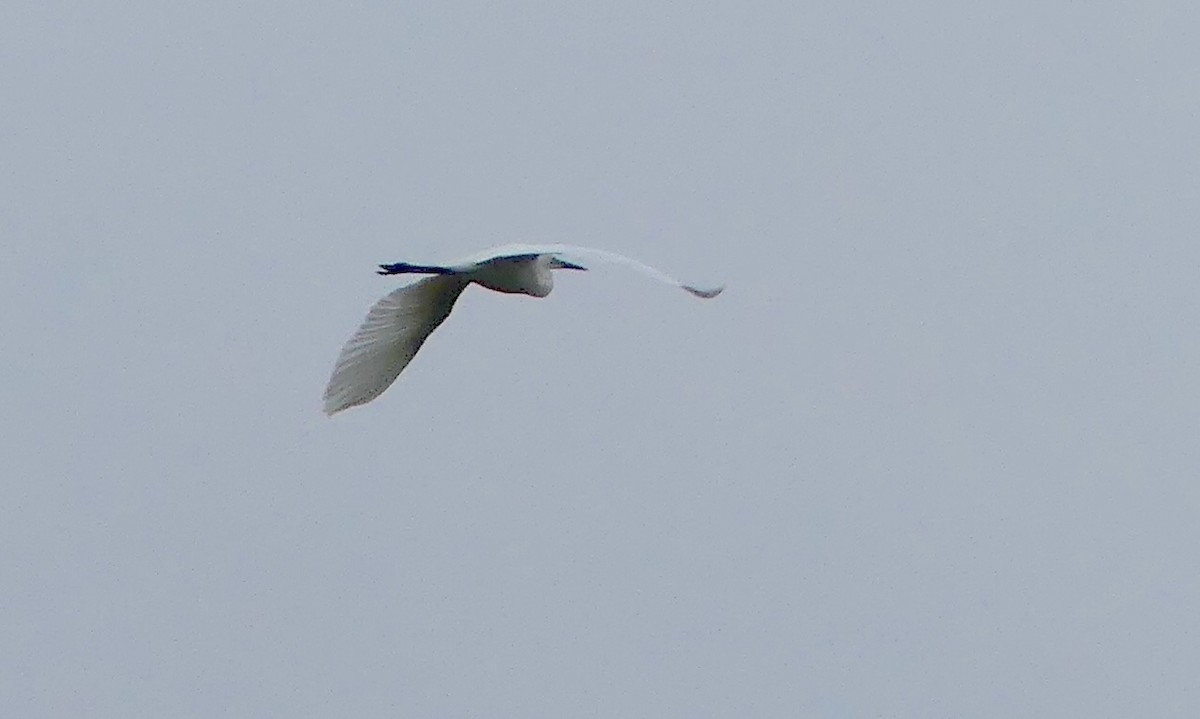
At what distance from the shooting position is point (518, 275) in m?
11.9

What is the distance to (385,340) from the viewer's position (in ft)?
41.0

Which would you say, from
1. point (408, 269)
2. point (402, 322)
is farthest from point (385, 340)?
point (408, 269)

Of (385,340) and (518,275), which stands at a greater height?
(518,275)

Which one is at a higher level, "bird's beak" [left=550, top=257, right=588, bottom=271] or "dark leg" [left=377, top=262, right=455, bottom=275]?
"bird's beak" [left=550, top=257, right=588, bottom=271]

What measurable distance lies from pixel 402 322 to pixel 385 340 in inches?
5.0

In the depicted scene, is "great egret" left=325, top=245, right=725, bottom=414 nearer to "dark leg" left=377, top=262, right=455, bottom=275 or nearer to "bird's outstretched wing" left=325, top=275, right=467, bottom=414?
"bird's outstretched wing" left=325, top=275, right=467, bottom=414

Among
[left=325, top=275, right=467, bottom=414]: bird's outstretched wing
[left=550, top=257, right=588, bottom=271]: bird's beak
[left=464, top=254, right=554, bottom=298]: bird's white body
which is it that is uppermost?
[left=550, top=257, right=588, bottom=271]: bird's beak

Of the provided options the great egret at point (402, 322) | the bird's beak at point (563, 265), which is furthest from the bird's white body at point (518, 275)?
the bird's beak at point (563, 265)

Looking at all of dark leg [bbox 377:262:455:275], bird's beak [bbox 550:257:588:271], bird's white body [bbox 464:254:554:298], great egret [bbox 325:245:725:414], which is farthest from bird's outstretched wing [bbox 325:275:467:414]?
dark leg [bbox 377:262:455:275]

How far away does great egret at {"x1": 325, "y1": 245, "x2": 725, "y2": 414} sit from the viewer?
11961 millimetres

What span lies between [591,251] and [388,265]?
1.13 metres

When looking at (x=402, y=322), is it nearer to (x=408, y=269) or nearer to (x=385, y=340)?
(x=385, y=340)

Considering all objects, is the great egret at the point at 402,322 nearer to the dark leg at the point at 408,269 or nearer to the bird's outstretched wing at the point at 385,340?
the bird's outstretched wing at the point at 385,340

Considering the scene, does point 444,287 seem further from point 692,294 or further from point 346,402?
point 692,294
